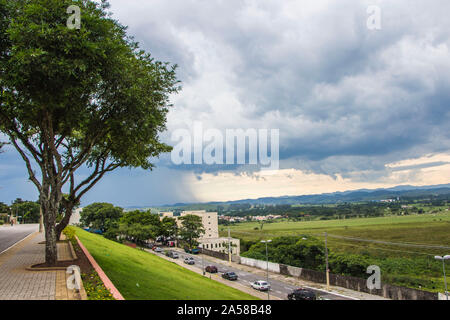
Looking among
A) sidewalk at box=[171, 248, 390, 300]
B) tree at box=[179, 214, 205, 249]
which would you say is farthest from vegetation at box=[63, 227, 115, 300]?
tree at box=[179, 214, 205, 249]

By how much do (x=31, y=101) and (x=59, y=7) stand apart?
4.11 m

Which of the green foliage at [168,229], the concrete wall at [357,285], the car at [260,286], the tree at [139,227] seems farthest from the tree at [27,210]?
the car at [260,286]

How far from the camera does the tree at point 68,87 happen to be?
466 inches

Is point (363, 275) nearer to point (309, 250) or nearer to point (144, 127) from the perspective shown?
point (309, 250)

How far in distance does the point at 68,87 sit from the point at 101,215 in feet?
257

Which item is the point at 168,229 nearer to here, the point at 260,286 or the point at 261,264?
the point at 261,264

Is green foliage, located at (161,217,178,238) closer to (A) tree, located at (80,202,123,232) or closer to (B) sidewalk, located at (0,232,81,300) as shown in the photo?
(A) tree, located at (80,202,123,232)

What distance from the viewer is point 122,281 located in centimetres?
1470

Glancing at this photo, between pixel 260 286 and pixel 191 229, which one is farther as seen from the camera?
pixel 191 229

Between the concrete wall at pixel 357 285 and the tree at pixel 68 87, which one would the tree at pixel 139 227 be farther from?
the tree at pixel 68 87

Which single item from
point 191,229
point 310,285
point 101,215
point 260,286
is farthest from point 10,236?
point 101,215

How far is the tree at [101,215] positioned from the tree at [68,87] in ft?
219

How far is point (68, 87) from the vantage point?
12797 mm
